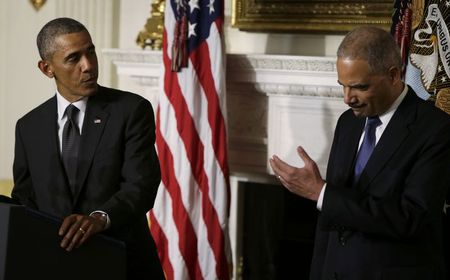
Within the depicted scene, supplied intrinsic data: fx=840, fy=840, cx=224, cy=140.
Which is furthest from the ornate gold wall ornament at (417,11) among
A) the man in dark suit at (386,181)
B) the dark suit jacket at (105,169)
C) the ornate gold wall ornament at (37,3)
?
the ornate gold wall ornament at (37,3)

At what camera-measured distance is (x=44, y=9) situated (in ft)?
18.7

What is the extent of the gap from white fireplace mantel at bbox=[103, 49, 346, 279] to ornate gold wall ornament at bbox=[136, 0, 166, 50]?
0.48 ft

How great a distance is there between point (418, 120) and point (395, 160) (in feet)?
0.48

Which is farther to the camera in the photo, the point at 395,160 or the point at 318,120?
the point at 318,120

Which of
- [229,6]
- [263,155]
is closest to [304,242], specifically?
[263,155]

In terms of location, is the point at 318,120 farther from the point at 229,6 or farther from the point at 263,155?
the point at 229,6

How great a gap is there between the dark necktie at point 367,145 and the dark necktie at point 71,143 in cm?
92

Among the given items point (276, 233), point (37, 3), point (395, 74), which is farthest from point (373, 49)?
point (37, 3)

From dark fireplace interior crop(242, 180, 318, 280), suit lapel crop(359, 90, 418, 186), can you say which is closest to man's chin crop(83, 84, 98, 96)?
suit lapel crop(359, 90, 418, 186)

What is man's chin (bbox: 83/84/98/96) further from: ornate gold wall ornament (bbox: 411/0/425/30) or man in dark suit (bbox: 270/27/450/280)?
ornate gold wall ornament (bbox: 411/0/425/30)

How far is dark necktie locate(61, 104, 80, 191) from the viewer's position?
9.03ft

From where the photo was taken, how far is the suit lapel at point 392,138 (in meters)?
2.58

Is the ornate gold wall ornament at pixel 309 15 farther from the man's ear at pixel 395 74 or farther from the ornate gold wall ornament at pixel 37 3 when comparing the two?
the man's ear at pixel 395 74

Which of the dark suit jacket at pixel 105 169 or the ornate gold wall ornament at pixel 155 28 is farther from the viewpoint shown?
the ornate gold wall ornament at pixel 155 28
